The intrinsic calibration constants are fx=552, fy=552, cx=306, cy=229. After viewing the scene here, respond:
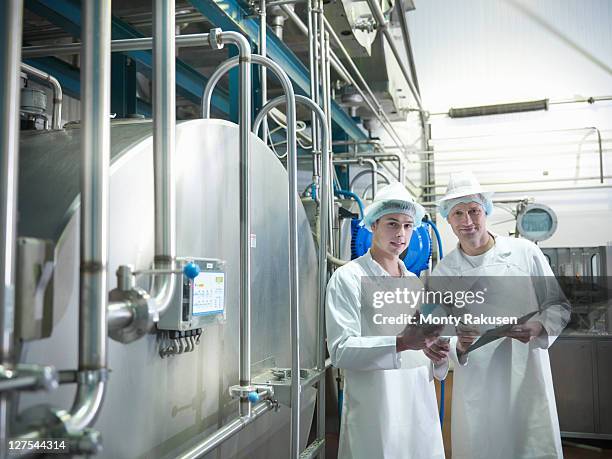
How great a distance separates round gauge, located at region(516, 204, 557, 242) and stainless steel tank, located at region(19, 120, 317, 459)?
3229 millimetres

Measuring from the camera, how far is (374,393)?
1571 mm

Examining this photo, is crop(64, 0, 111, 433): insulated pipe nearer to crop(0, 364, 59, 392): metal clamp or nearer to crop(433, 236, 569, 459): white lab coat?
crop(0, 364, 59, 392): metal clamp

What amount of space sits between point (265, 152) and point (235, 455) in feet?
2.42

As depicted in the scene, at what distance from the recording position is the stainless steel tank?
0.79m

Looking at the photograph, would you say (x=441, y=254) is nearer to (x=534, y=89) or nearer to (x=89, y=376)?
(x=534, y=89)

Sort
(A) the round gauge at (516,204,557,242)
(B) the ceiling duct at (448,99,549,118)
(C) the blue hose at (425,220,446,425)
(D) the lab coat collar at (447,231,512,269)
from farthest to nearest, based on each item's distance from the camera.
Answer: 1. (B) the ceiling duct at (448,99,549,118)
2. (A) the round gauge at (516,204,557,242)
3. (C) the blue hose at (425,220,446,425)
4. (D) the lab coat collar at (447,231,512,269)

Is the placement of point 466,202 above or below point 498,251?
above

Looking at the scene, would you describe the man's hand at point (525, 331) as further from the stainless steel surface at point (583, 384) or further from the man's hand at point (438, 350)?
the stainless steel surface at point (583, 384)

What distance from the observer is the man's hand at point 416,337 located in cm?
148

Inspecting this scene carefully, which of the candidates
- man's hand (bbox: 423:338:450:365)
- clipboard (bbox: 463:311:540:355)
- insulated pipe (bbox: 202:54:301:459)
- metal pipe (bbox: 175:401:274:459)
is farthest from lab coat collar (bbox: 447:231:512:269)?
metal pipe (bbox: 175:401:274:459)

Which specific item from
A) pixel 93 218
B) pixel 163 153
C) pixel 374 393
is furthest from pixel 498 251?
pixel 93 218

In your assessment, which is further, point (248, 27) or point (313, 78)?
point (313, 78)

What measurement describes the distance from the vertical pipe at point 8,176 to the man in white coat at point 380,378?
3.50 feet

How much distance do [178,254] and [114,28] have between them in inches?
51.4
